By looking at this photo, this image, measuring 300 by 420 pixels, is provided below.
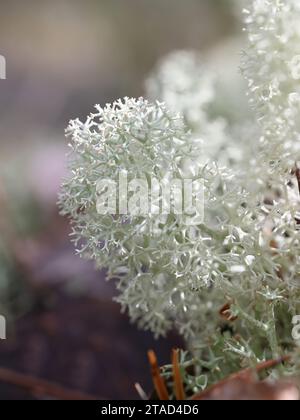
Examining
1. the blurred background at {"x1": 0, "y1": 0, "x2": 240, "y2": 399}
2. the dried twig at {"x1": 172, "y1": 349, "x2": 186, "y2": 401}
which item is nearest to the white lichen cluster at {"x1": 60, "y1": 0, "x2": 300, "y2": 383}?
the dried twig at {"x1": 172, "y1": 349, "x2": 186, "y2": 401}

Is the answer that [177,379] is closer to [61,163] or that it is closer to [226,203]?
A: [226,203]

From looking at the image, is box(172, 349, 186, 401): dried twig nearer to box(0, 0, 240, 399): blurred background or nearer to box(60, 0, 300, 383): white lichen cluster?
box(60, 0, 300, 383): white lichen cluster

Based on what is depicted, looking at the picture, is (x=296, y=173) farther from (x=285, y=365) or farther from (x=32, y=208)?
(x=32, y=208)

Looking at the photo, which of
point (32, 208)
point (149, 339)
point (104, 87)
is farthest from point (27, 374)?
point (104, 87)

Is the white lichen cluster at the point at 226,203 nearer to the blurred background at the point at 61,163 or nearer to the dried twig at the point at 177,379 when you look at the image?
→ the dried twig at the point at 177,379

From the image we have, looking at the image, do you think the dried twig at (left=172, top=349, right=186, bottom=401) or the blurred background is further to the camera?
the blurred background

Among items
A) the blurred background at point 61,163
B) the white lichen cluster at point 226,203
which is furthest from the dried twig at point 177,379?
the blurred background at point 61,163

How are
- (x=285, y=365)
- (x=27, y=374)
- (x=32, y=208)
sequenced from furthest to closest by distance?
(x=32, y=208)
(x=27, y=374)
(x=285, y=365)
